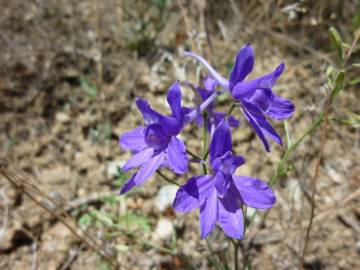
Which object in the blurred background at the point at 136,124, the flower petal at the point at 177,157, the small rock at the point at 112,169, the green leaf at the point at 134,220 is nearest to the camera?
the flower petal at the point at 177,157

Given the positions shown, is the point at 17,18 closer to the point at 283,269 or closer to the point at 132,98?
the point at 132,98

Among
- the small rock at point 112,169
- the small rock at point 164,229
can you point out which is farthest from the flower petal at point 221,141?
the small rock at point 112,169

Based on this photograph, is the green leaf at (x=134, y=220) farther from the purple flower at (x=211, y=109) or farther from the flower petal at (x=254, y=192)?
the flower petal at (x=254, y=192)

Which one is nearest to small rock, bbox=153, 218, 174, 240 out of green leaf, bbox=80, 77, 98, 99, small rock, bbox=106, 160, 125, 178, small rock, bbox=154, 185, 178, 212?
small rock, bbox=154, 185, 178, 212

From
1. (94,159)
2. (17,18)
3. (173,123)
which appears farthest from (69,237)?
(17,18)

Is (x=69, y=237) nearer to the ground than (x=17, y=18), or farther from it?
nearer to the ground

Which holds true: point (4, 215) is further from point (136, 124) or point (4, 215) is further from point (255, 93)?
point (255, 93)

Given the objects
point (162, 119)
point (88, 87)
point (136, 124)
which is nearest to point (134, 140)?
point (162, 119)
